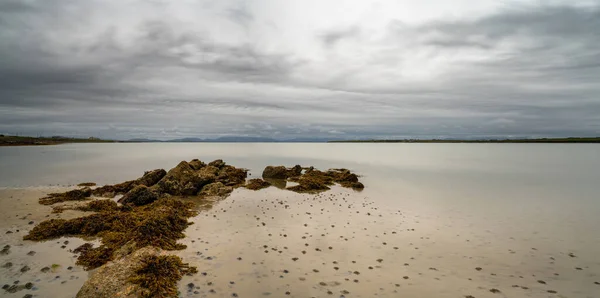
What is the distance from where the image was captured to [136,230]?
12531mm

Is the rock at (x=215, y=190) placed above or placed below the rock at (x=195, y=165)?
below

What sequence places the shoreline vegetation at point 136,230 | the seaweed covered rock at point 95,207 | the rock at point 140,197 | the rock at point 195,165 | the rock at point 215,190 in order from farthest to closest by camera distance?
the rock at point 195,165
the rock at point 215,190
the rock at point 140,197
the seaweed covered rock at point 95,207
the shoreline vegetation at point 136,230

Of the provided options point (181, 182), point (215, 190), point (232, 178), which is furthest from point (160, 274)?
point (232, 178)

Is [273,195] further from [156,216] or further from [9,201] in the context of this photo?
[9,201]

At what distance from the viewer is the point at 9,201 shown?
67.9 ft

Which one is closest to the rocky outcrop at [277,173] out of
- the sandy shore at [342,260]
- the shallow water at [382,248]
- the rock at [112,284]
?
the shallow water at [382,248]

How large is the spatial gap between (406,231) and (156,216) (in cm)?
1280

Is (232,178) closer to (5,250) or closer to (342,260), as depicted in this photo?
(5,250)

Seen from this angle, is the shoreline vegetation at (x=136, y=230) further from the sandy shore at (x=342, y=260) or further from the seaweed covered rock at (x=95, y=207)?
the sandy shore at (x=342, y=260)

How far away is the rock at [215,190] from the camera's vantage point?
2505cm

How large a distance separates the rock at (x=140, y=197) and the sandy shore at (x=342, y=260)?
3.62 metres

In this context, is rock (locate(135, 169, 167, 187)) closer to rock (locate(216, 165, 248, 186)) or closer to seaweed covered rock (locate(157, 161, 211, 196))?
seaweed covered rock (locate(157, 161, 211, 196))

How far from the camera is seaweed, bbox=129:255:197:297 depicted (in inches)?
317

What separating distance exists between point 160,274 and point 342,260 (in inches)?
254
